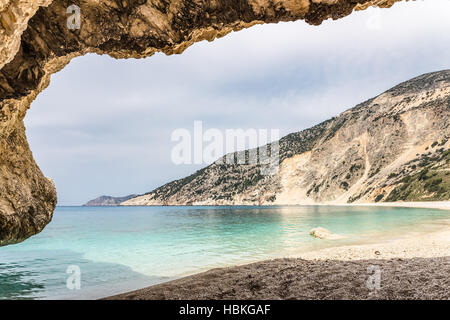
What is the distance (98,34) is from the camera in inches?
252

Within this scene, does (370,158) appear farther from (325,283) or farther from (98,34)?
(98,34)

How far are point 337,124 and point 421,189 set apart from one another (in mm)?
39309

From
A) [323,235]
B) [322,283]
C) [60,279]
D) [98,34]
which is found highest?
[98,34]

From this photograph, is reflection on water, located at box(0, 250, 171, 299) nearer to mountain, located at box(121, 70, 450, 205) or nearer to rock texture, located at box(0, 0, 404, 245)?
rock texture, located at box(0, 0, 404, 245)

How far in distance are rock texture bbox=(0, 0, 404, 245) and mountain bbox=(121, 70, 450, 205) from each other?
51.6 metres

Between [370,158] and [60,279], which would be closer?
[60,279]

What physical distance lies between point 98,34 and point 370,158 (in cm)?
7451

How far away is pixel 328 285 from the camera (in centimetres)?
559

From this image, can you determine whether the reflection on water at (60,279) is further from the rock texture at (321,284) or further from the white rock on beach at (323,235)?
the white rock on beach at (323,235)

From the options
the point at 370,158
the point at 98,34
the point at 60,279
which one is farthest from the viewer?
the point at 370,158

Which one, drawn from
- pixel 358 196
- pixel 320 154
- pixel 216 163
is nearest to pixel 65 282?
pixel 358 196

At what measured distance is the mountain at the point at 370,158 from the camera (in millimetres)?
55666

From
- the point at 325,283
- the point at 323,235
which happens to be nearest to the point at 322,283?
the point at 325,283
